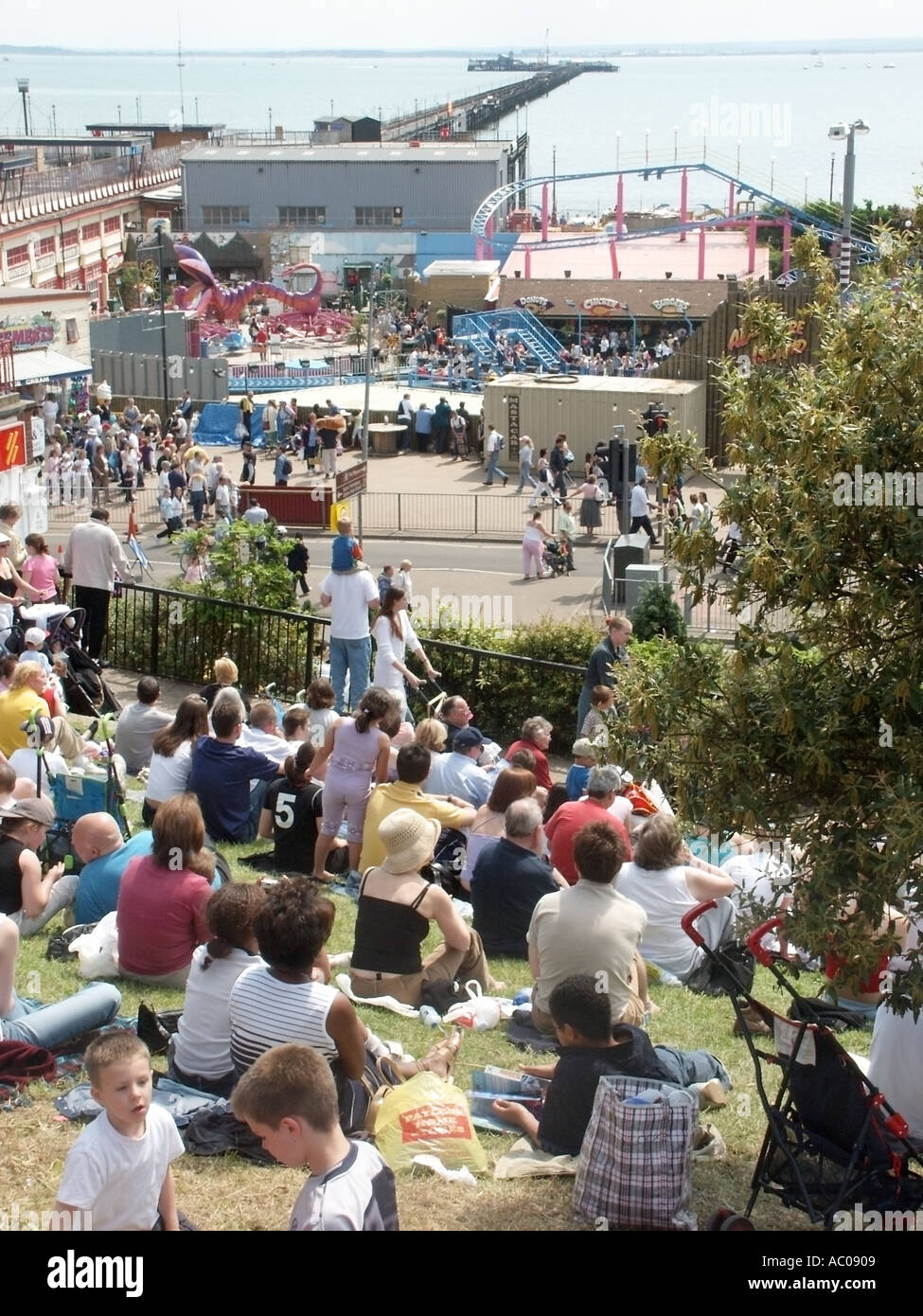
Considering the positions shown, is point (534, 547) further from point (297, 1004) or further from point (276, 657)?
point (297, 1004)

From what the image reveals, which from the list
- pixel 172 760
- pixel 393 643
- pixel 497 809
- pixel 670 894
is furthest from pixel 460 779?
pixel 393 643

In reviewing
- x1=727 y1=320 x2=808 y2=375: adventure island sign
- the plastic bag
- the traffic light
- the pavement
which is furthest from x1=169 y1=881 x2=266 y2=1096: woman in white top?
the pavement

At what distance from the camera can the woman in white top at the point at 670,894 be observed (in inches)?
307

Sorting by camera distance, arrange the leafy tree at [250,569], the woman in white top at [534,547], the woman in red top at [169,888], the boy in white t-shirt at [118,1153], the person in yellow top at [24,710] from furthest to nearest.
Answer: the woman in white top at [534,547]
the leafy tree at [250,569]
the person in yellow top at [24,710]
the woman in red top at [169,888]
the boy in white t-shirt at [118,1153]

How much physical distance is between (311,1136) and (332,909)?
184 centimetres

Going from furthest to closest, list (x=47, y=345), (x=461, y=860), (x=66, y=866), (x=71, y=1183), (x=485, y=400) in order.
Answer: (x=47, y=345) → (x=485, y=400) → (x=461, y=860) → (x=66, y=866) → (x=71, y=1183)

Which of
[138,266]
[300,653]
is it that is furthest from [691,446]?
[138,266]

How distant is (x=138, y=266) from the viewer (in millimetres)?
71938

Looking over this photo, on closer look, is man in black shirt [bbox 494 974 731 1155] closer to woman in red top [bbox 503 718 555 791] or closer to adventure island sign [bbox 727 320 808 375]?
adventure island sign [bbox 727 320 808 375]

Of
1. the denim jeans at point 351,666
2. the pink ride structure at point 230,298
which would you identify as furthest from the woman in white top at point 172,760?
the pink ride structure at point 230,298

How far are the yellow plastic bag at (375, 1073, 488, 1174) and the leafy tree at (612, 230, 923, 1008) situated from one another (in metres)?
1.49

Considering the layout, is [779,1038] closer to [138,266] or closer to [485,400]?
[485,400]

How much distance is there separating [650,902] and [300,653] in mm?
8357

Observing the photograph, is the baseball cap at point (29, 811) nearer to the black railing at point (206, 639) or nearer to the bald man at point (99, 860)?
the bald man at point (99, 860)
